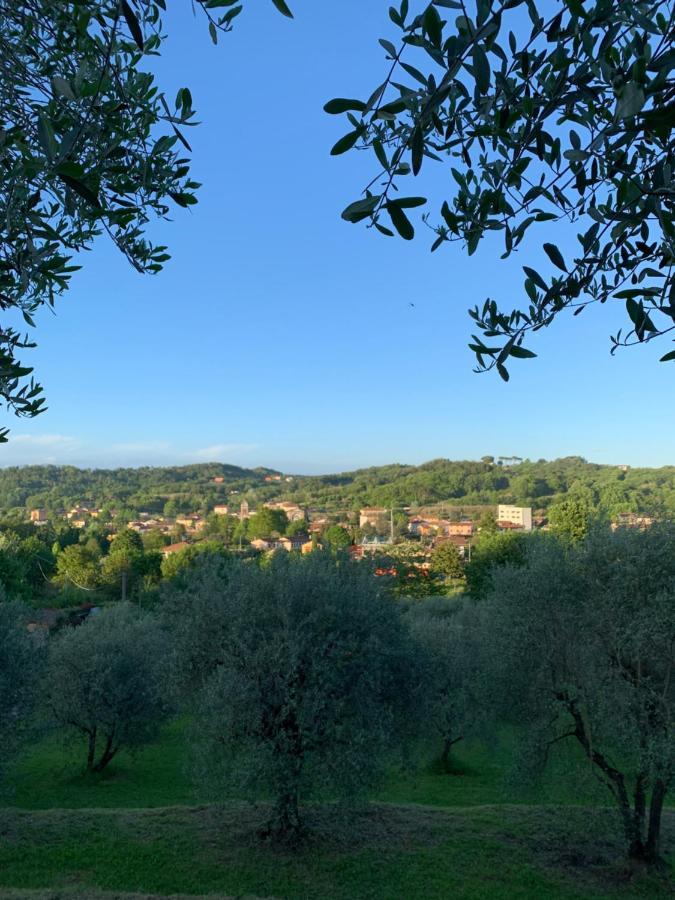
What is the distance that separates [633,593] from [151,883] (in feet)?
29.3

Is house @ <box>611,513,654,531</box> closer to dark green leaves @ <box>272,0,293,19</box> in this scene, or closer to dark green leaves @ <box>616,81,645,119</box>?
dark green leaves @ <box>616,81,645,119</box>

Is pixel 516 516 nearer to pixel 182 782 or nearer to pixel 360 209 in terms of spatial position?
pixel 182 782

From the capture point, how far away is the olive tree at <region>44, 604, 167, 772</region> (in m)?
18.3

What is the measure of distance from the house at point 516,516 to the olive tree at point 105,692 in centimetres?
8075

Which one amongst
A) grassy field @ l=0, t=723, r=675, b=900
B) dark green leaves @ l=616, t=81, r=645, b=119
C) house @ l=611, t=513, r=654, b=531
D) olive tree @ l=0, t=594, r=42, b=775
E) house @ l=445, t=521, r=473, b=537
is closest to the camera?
dark green leaves @ l=616, t=81, r=645, b=119

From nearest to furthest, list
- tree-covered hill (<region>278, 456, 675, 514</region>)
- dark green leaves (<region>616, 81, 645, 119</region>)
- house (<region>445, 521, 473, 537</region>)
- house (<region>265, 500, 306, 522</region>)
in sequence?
dark green leaves (<region>616, 81, 645, 119</region>)
house (<region>445, 521, 473, 537</region>)
tree-covered hill (<region>278, 456, 675, 514</region>)
house (<region>265, 500, 306, 522</region>)

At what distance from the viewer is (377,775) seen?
11133mm

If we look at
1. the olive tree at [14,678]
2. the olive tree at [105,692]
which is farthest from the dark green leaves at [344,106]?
the olive tree at [105,692]

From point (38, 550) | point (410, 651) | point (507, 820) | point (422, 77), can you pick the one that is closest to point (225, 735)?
point (410, 651)

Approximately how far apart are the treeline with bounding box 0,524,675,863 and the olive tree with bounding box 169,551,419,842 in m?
0.03

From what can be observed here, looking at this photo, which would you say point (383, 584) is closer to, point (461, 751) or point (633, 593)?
point (633, 593)

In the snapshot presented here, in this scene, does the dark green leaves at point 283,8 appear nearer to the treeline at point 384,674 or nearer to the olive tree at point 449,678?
the treeline at point 384,674

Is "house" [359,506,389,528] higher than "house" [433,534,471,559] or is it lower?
higher

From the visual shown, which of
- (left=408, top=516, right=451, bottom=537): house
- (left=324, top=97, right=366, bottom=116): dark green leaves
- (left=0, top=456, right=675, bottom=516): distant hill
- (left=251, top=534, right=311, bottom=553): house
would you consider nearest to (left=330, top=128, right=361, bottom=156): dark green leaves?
(left=324, top=97, right=366, bottom=116): dark green leaves
